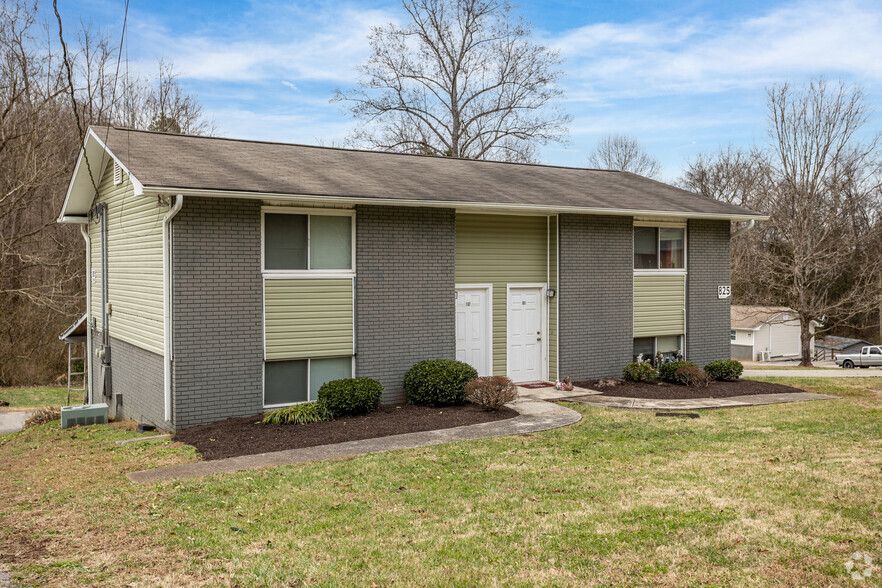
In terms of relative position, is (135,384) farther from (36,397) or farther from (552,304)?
(36,397)

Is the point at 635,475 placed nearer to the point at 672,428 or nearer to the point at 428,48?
the point at 672,428

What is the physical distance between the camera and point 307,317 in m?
12.1

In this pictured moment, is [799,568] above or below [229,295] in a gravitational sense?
below

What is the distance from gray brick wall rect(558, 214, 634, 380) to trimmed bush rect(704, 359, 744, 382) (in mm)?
1983

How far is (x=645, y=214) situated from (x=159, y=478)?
10.9 meters

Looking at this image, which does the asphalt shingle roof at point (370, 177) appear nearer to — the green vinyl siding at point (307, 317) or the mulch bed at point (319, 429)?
the green vinyl siding at point (307, 317)

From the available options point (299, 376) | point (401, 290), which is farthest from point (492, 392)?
point (299, 376)

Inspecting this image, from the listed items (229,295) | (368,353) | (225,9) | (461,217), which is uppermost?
(225,9)

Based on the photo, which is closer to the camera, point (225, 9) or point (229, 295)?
point (225, 9)

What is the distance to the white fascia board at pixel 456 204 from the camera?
10516mm

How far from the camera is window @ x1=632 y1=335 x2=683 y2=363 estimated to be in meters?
16.1

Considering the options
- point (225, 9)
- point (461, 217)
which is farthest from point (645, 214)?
point (225, 9)

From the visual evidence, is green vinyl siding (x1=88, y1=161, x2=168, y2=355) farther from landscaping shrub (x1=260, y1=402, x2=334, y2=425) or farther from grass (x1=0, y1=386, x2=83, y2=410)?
grass (x1=0, y1=386, x2=83, y2=410)

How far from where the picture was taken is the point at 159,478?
Answer: 8039mm
